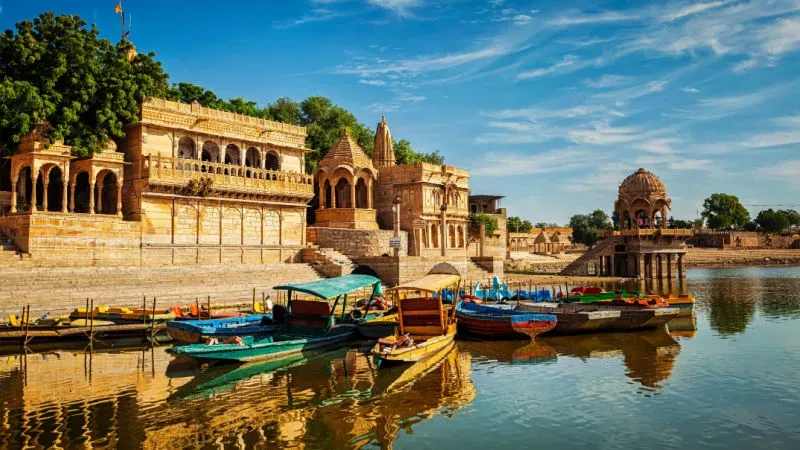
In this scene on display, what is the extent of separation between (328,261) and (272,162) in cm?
905

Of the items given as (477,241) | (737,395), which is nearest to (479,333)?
(737,395)

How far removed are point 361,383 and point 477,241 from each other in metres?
44.4

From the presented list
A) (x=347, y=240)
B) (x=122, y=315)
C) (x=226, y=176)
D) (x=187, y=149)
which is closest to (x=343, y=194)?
(x=347, y=240)

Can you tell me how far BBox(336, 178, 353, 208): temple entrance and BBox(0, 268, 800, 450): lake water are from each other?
2660 cm

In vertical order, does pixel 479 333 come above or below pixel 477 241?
below

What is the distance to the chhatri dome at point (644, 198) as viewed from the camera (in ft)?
193

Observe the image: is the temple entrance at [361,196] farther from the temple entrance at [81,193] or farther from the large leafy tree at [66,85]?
the temple entrance at [81,193]

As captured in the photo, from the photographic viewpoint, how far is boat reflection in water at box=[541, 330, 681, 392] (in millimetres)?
16938

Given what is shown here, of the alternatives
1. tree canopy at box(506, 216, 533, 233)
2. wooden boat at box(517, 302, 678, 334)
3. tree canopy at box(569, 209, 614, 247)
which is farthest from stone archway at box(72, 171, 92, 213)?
tree canopy at box(569, 209, 614, 247)

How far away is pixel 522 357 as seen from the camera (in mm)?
19656

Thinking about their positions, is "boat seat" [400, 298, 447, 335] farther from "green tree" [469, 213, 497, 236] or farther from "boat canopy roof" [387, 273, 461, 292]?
"green tree" [469, 213, 497, 236]

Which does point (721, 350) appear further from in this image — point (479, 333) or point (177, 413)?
point (177, 413)

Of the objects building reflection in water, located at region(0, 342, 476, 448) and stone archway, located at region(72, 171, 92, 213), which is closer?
building reflection in water, located at region(0, 342, 476, 448)

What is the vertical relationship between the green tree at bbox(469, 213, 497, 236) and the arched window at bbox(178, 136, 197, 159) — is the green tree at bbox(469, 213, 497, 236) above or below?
below
